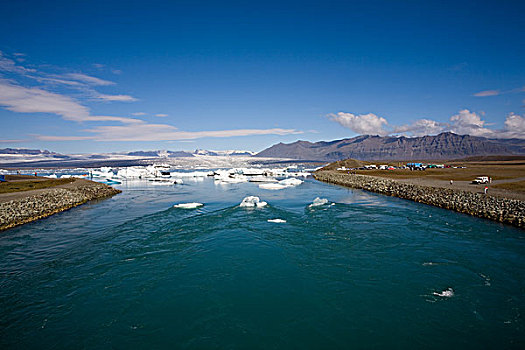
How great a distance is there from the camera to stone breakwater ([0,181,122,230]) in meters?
12.7

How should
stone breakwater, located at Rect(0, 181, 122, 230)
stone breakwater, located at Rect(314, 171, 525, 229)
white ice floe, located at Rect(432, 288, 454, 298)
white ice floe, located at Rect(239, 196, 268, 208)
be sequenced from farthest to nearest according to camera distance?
white ice floe, located at Rect(239, 196, 268, 208) < stone breakwater, located at Rect(0, 181, 122, 230) < stone breakwater, located at Rect(314, 171, 525, 229) < white ice floe, located at Rect(432, 288, 454, 298)

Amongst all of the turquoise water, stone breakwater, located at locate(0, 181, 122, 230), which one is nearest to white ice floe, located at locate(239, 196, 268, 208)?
the turquoise water

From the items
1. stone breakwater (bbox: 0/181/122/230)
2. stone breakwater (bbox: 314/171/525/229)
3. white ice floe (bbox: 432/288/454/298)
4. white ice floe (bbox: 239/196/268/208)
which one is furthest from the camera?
white ice floe (bbox: 239/196/268/208)

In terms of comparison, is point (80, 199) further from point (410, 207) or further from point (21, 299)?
point (410, 207)

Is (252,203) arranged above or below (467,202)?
below

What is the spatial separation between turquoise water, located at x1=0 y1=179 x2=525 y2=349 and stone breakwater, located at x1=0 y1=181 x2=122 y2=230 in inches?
50.9

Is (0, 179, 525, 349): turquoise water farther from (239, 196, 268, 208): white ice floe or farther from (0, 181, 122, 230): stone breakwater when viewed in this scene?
(239, 196, 268, 208): white ice floe

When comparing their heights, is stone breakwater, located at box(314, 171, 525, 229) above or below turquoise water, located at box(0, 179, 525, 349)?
above

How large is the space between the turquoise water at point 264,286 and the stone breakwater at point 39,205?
4.24 ft

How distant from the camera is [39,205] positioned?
1510 centimetres

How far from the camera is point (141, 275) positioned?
7.47 m

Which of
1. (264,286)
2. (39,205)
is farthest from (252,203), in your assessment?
(39,205)

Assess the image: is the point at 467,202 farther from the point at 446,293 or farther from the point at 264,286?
the point at 264,286

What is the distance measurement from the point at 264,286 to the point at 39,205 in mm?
15238
